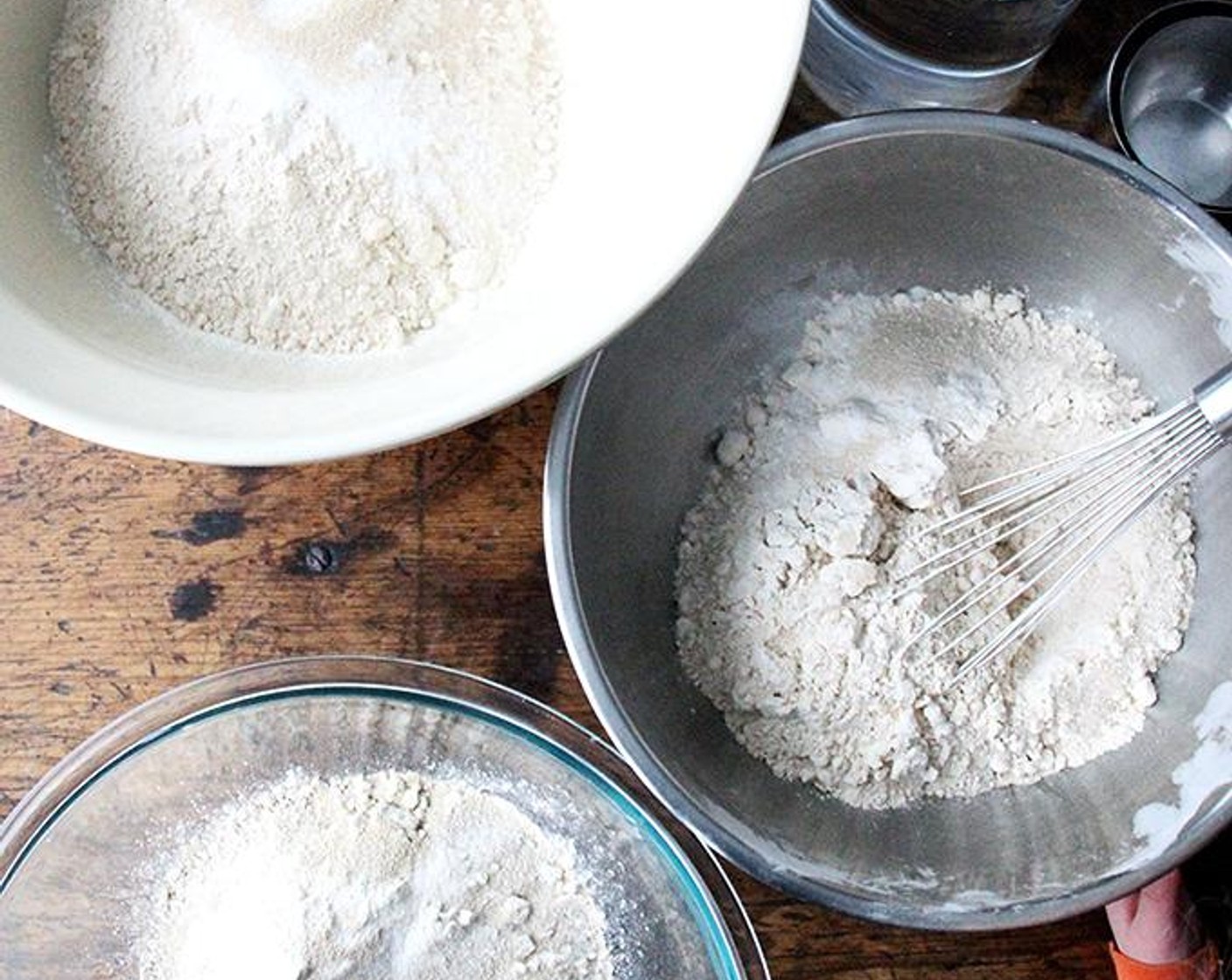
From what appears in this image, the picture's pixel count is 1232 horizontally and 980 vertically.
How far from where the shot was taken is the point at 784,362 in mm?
1075

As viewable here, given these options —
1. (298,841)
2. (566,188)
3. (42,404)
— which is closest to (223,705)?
(298,841)

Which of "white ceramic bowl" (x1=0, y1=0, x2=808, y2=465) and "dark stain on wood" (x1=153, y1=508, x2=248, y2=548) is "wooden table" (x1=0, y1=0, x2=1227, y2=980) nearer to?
"dark stain on wood" (x1=153, y1=508, x2=248, y2=548)

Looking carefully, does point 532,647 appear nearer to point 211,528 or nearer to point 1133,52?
point 211,528

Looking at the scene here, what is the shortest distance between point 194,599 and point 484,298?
0.92 ft

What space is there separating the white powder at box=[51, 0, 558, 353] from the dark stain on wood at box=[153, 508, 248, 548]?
0.57 feet


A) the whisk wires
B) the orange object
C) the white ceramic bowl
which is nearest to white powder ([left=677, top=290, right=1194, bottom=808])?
the whisk wires

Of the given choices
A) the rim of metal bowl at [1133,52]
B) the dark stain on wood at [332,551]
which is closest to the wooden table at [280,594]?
the dark stain on wood at [332,551]

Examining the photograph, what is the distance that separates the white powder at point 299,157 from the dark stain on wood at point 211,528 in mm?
173

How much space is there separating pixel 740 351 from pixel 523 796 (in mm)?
321

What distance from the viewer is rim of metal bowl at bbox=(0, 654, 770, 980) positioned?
3.09 ft

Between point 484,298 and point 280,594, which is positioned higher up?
point 484,298

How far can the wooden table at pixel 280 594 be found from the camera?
0.99 meters

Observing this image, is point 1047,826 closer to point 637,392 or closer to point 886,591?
point 886,591

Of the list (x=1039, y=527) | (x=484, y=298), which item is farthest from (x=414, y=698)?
(x=1039, y=527)
